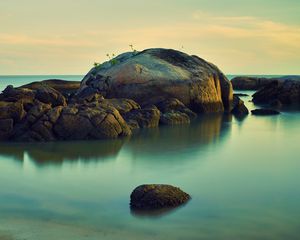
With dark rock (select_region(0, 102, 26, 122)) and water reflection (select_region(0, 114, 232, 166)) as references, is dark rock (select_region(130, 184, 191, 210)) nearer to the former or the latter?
water reflection (select_region(0, 114, 232, 166))

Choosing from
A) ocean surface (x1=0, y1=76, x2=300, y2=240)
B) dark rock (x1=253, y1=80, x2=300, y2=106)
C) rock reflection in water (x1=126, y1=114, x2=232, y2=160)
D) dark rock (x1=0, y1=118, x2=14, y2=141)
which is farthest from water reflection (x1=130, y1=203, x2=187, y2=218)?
dark rock (x1=253, y1=80, x2=300, y2=106)

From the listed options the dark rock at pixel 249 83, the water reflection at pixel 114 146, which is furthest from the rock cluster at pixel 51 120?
the dark rock at pixel 249 83

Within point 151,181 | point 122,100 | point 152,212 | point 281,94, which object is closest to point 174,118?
point 122,100

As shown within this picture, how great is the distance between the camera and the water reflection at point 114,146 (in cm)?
1671

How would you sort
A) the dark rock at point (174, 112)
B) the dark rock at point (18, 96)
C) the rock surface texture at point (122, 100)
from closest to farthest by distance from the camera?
the rock surface texture at point (122, 100)
the dark rock at point (18, 96)
the dark rock at point (174, 112)

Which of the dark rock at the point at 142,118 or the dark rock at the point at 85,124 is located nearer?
the dark rock at the point at 85,124

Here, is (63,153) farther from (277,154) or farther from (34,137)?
(277,154)

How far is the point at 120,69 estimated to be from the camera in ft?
107

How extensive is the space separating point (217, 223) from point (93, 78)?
1002 inches

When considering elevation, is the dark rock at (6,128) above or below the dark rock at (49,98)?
below

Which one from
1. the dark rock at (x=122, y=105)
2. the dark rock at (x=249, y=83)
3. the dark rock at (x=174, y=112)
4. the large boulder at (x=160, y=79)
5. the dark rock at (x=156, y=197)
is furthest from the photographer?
the dark rock at (x=249, y=83)

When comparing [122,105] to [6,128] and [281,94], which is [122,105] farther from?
[281,94]

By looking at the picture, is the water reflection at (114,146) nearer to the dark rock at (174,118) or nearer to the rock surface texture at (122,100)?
the rock surface texture at (122,100)

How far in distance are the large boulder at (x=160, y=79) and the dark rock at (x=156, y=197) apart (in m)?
19.9
